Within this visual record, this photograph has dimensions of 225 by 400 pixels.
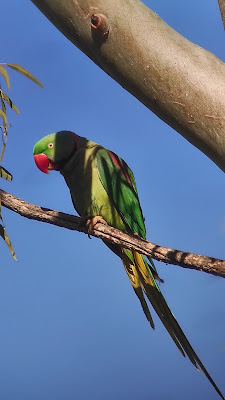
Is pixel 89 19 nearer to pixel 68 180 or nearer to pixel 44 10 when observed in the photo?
pixel 44 10

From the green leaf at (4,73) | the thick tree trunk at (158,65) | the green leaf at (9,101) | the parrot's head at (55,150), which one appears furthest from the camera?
the parrot's head at (55,150)

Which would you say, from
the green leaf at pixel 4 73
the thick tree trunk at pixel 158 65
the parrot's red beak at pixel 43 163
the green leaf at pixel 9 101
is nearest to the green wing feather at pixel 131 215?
the parrot's red beak at pixel 43 163

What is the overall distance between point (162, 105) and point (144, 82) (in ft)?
0.17

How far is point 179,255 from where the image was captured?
140 centimetres

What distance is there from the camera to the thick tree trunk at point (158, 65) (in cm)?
86

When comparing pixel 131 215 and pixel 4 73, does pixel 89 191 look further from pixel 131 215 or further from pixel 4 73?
pixel 4 73

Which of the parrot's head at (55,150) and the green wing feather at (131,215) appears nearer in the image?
the green wing feather at (131,215)

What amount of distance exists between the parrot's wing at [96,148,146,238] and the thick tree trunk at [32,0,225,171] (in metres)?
1.11

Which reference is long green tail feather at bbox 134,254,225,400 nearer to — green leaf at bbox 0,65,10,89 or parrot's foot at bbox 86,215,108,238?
parrot's foot at bbox 86,215,108,238

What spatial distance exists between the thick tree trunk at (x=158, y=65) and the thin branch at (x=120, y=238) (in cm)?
50

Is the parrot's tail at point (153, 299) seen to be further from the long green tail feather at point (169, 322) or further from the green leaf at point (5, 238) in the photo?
the green leaf at point (5, 238)

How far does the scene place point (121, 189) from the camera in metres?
2.07

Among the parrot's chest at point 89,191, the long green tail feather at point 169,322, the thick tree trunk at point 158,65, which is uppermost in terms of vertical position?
the parrot's chest at point 89,191

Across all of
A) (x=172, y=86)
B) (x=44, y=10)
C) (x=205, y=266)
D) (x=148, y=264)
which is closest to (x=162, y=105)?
(x=172, y=86)
